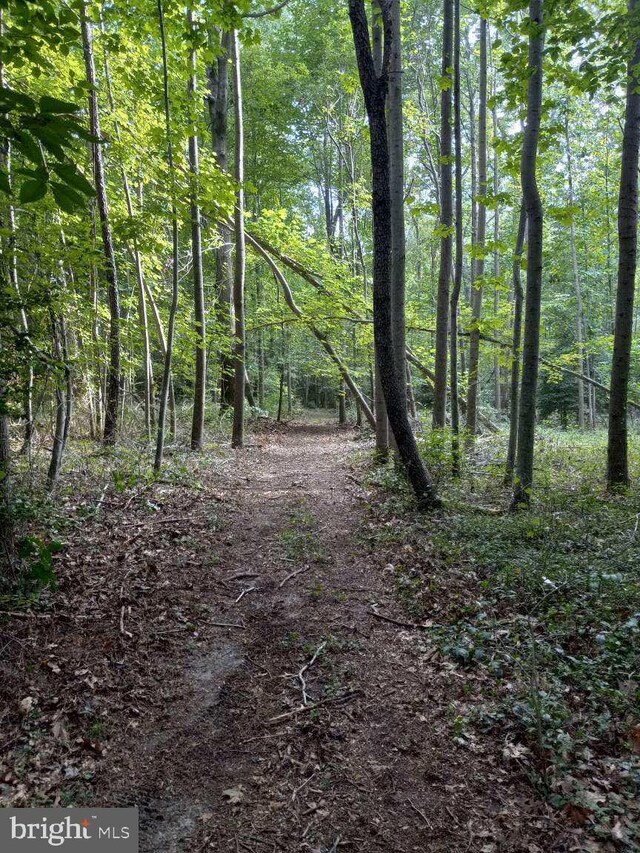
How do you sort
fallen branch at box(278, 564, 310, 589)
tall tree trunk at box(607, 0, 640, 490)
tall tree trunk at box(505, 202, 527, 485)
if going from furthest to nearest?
tall tree trunk at box(505, 202, 527, 485), tall tree trunk at box(607, 0, 640, 490), fallen branch at box(278, 564, 310, 589)

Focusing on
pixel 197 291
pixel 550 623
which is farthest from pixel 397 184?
pixel 550 623

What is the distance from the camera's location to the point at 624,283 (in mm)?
7695

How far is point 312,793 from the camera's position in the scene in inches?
113

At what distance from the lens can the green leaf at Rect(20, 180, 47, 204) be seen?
1.38 m

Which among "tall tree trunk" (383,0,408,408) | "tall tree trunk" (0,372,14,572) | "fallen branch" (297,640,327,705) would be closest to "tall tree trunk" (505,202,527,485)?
"tall tree trunk" (383,0,408,408)

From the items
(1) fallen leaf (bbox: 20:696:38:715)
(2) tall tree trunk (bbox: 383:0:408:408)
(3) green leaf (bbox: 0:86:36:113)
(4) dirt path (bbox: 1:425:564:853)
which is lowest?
(4) dirt path (bbox: 1:425:564:853)

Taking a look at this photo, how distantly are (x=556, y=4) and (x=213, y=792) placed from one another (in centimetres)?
879

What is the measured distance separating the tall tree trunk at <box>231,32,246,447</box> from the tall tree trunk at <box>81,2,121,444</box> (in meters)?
3.10

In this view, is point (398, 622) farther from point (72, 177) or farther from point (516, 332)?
point (516, 332)

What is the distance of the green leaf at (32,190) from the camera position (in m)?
1.38

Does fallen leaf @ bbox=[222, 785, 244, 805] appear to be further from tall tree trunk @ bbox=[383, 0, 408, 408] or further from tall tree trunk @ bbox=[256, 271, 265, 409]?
tall tree trunk @ bbox=[256, 271, 265, 409]

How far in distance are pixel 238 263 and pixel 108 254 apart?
385 cm

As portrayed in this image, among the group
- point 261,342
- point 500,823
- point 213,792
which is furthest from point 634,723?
point 261,342

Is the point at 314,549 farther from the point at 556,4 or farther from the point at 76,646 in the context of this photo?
the point at 556,4
